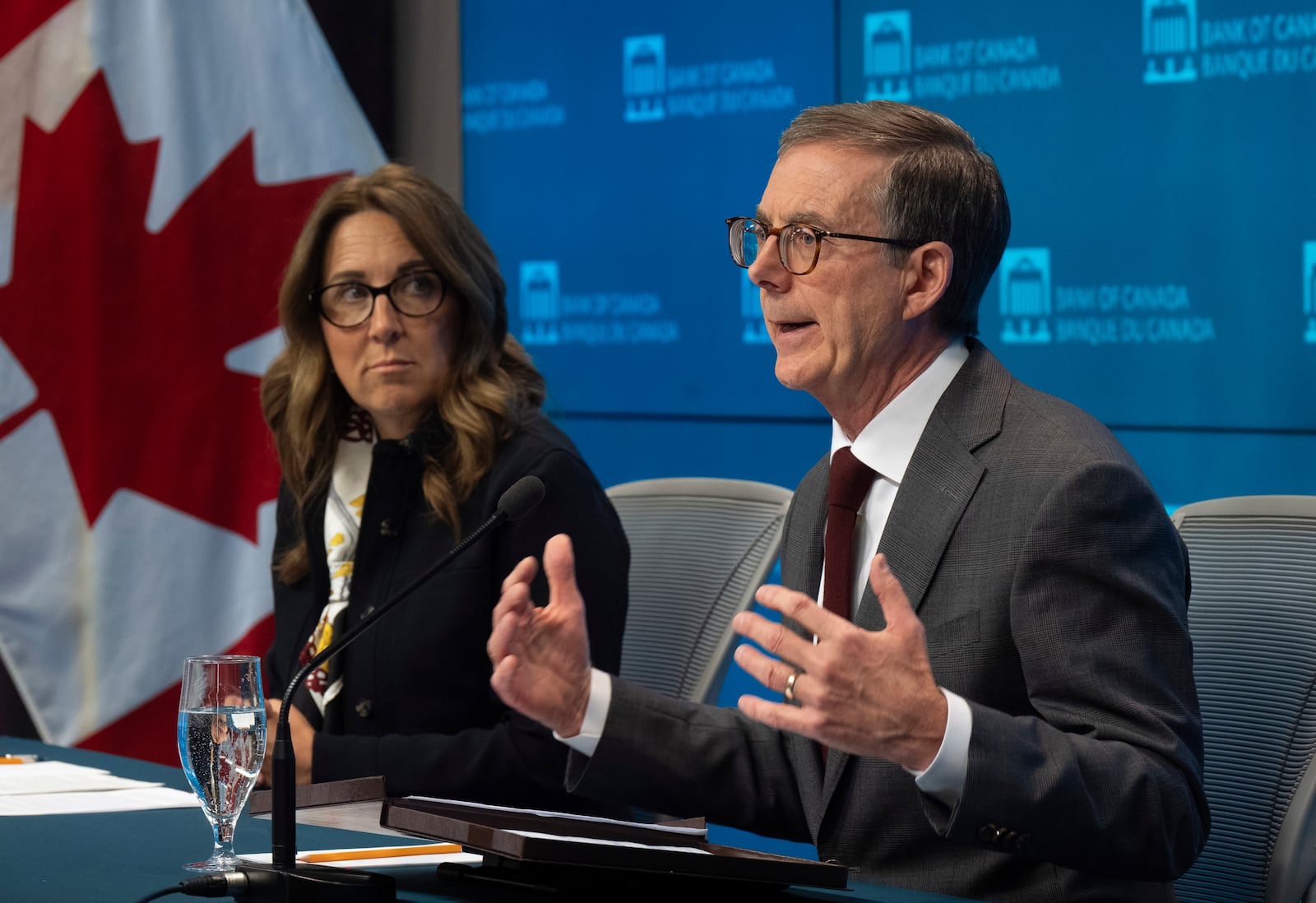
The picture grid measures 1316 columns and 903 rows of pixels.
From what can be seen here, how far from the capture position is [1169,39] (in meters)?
3.08

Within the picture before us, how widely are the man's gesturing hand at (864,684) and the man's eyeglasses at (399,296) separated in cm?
143

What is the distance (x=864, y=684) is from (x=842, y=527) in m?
0.49

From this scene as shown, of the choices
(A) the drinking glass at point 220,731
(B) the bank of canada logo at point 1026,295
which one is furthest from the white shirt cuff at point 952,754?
(B) the bank of canada logo at point 1026,295

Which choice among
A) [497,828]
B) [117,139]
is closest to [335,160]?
[117,139]

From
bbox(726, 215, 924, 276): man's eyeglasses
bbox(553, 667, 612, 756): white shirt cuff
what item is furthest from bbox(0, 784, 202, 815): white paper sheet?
bbox(726, 215, 924, 276): man's eyeglasses

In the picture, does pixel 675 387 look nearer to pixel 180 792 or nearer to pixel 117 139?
pixel 117 139

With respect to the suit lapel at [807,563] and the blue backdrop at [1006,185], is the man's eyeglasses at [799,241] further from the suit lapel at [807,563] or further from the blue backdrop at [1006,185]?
the blue backdrop at [1006,185]

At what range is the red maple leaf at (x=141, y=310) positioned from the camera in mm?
3854

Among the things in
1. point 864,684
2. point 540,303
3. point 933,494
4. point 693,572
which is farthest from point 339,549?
point 540,303

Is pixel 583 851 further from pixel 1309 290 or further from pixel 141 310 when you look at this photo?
pixel 141 310

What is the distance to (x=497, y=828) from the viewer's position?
1.36 m

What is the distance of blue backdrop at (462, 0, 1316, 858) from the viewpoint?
2986 mm

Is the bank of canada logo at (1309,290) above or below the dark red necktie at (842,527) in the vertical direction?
above

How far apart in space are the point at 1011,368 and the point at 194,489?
6.73ft
